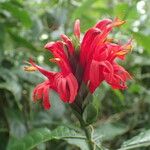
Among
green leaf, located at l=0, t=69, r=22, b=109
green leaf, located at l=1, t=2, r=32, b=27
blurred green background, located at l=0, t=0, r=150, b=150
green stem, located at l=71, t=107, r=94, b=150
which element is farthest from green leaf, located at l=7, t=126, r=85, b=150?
green leaf, located at l=1, t=2, r=32, b=27

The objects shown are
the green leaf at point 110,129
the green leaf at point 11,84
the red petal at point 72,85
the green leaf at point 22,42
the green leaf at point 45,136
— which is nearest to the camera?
the red petal at point 72,85

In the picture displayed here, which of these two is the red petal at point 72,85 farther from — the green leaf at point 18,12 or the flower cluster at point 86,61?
the green leaf at point 18,12

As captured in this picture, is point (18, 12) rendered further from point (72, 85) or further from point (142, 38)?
point (72, 85)

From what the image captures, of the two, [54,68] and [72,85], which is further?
[54,68]

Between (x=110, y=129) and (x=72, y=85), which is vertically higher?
(x=72, y=85)

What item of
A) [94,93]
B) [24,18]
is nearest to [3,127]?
[24,18]

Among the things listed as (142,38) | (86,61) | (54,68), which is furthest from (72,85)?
(54,68)

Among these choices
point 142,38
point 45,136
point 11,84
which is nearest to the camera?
point 45,136

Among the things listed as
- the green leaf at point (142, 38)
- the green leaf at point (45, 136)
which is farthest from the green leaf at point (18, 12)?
the green leaf at point (45, 136)
